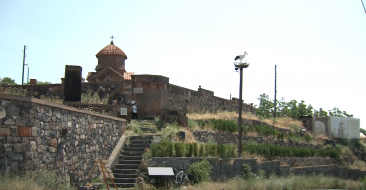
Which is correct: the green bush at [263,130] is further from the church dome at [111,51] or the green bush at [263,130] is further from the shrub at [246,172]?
the church dome at [111,51]

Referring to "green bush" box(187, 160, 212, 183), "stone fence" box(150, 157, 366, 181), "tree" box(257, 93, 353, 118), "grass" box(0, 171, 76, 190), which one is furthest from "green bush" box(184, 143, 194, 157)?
"tree" box(257, 93, 353, 118)

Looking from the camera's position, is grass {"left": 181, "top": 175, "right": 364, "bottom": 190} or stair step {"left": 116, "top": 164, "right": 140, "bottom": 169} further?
grass {"left": 181, "top": 175, "right": 364, "bottom": 190}

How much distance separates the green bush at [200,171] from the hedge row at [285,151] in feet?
18.9

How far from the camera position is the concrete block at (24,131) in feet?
32.0

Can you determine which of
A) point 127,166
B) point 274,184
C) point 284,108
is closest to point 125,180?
point 127,166

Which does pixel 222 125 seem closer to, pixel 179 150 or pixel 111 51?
pixel 179 150

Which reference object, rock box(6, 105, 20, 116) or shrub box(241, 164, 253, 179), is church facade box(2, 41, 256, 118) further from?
rock box(6, 105, 20, 116)

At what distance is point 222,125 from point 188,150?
739cm

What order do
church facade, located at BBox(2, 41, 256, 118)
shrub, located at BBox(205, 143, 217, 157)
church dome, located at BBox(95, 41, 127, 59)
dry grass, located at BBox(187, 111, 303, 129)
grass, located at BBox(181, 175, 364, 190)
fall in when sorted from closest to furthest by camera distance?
grass, located at BBox(181, 175, 364, 190)
shrub, located at BBox(205, 143, 217, 157)
church facade, located at BBox(2, 41, 256, 118)
dry grass, located at BBox(187, 111, 303, 129)
church dome, located at BBox(95, 41, 127, 59)

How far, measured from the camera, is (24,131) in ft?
32.4

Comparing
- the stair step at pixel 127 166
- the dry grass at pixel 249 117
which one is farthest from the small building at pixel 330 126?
the stair step at pixel 127 166

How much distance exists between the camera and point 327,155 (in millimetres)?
31484

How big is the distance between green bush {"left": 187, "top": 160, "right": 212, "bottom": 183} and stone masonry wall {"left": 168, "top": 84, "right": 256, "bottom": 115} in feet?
25.3

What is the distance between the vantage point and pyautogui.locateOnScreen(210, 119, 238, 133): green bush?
23.9 m
